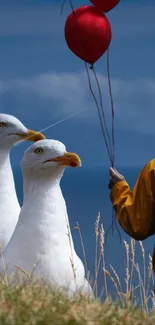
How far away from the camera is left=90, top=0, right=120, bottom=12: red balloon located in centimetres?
626

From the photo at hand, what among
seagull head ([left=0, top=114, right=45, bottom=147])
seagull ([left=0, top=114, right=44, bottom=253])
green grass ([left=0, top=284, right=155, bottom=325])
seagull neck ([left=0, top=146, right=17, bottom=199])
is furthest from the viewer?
seagull head ([left=0, top=114, right=45, bottom=147])

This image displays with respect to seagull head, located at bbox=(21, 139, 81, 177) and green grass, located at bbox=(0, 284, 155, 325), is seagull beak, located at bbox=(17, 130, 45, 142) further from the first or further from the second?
green grass, located at bbox=(0, 284, 155, 325)

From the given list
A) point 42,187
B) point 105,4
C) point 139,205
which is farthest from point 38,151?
point 139,205

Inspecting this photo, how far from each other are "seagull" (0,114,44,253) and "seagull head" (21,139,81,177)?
0.92 m

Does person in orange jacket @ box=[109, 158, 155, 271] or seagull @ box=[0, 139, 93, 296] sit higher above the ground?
person in orange jacket @ box=[109, 158, 155, 271]

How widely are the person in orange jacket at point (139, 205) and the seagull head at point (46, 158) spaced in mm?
1233

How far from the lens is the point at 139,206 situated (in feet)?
17.2

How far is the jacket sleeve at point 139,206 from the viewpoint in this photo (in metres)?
5.21

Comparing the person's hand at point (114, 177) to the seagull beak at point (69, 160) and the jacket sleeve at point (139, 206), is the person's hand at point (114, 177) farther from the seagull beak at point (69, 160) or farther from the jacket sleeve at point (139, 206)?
the seagull beak at point (69, 160)

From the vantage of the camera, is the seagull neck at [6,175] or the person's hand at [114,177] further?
the seagull neck at [6,175]

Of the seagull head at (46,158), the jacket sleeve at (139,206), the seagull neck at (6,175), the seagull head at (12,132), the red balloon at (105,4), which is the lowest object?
the seagull neck at (6,175)

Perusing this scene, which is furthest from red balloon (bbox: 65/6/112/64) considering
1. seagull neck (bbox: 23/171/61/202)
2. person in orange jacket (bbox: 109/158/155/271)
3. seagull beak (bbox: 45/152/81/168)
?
person in orange jacket (bbox: 109/158/155/271)

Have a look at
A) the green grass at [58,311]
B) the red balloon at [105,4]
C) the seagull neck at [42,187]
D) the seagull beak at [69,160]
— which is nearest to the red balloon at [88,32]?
the red balloon at [105,4]

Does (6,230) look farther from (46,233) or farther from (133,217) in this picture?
(133,217)
